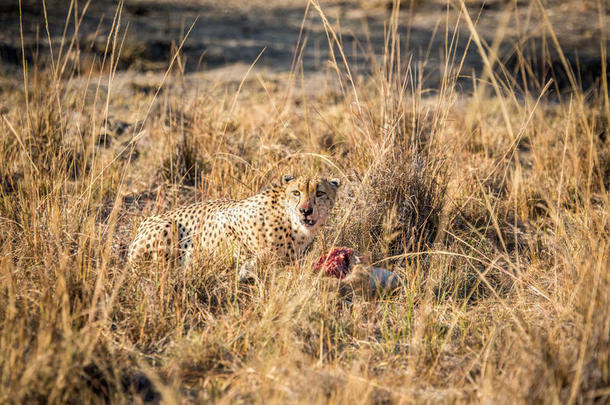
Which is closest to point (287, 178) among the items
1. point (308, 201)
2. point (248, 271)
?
point (308, 201)

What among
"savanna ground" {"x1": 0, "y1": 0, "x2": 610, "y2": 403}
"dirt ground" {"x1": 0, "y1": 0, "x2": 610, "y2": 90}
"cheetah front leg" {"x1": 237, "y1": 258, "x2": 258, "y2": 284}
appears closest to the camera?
"savanna ground" {"x1": 0, "y1": 0, "x2": 610, "y2": 403}

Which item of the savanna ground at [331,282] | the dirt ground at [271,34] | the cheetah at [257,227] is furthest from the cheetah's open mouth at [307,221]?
the dirt ground at [271,34]

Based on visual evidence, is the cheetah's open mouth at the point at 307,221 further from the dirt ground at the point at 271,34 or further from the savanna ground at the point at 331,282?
the dirt ground at the point at 271,34

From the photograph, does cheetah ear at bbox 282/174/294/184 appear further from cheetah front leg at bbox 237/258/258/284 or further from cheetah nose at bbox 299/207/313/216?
cheetah front leg at bbox 237/258/258/284

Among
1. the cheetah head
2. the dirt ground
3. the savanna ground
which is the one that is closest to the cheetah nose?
the cheetah head

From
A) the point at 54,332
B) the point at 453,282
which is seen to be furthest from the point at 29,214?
the point at 453,282

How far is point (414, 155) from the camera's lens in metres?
3.13

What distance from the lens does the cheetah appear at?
9.50 ft

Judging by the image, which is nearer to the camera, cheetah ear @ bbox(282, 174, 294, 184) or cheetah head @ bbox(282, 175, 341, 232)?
cheetah head @ bbox(282, 175, 341, 232)

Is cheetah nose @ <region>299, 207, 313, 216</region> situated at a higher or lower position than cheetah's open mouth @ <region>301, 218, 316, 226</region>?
higher

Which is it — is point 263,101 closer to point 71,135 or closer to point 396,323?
point 71,135

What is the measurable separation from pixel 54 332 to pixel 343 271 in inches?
53.6

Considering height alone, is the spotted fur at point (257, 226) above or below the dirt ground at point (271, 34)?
below

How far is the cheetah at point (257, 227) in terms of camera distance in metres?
2.89
